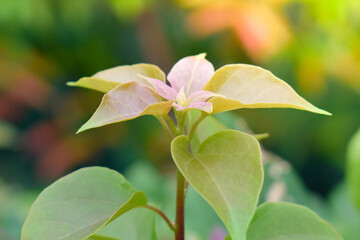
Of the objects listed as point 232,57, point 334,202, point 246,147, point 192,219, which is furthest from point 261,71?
point 232,57

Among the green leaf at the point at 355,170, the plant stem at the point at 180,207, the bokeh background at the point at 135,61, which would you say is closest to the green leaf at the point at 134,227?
the plant stem at the point at 180,207

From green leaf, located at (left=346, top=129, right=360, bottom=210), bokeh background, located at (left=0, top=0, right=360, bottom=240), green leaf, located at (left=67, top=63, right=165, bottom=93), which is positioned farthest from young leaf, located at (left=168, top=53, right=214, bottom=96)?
bokeh background, located at (left=0, top=0, right=360, bottom=240)

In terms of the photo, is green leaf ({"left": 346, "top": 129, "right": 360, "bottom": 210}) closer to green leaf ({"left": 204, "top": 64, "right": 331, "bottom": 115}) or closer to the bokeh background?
green leaf ({"left": 204, "top": 64, "right": 331, "bottom": 115})

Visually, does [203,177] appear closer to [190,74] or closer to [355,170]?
[190,74]

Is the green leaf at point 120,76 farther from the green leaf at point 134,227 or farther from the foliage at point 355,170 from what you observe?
the foliage at point 355,170

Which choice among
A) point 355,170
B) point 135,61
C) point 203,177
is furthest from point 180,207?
point 135,61

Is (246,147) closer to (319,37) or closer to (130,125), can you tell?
(319,37)
